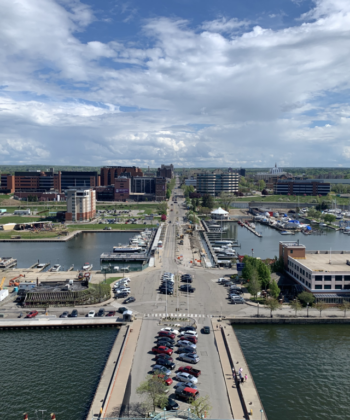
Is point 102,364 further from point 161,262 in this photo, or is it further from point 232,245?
point 232,245

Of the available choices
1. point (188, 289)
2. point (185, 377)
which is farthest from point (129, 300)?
point (185, 377)

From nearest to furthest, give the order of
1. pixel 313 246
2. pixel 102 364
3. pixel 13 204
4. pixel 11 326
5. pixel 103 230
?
pixel 102 364 → pixel 11 326 → pixel 313 246 → pixel 103 230 → pixel 13 204

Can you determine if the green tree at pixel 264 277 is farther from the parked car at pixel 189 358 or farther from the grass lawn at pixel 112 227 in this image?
the grass lawn at pixel 112 227

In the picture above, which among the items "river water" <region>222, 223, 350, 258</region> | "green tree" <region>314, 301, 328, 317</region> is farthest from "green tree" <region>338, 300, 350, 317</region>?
"river water" <region>222, 223, 350, 258</region>

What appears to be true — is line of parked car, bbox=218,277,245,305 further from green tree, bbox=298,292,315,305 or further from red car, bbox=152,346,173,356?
red car, bbox=152,346,173,356

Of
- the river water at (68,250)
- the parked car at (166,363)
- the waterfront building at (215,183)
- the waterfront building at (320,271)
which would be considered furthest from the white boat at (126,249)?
the waterfront building at (215,183)

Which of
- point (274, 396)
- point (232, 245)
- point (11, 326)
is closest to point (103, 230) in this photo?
point (232, 245)
